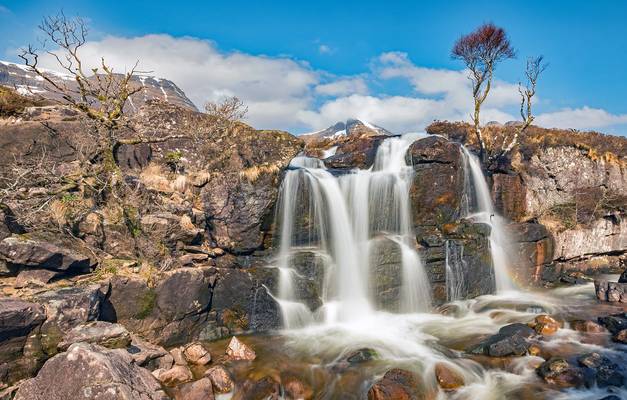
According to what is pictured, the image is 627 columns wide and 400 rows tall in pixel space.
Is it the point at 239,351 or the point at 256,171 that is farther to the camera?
the point at 256,171

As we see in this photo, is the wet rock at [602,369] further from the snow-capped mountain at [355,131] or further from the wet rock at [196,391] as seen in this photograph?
the snow-capped mountain at [355,131]

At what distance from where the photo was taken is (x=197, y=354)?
36.1ft

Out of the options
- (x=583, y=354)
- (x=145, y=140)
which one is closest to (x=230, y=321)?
(x=145, y=140)

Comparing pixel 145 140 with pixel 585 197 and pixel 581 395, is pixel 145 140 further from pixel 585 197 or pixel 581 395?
pixel 585 197

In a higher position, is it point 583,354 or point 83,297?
point 83,297

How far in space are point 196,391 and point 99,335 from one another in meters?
3.26

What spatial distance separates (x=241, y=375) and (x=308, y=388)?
1997mm

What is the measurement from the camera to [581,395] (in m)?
9.06

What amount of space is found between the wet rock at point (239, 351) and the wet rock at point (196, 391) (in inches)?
68.7

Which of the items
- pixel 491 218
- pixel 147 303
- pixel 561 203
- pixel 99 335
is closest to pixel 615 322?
pixel 491 218

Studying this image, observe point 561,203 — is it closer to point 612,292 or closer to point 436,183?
point 612,292

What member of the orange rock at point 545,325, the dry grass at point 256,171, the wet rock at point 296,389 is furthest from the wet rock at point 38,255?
the orange rock at point 545,325

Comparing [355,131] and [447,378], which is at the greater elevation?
[355,131]

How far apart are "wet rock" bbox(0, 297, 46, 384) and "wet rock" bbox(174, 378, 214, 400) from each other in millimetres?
3864
